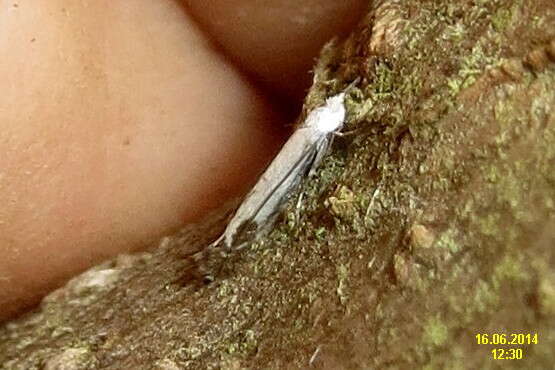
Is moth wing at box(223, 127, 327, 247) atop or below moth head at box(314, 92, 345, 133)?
below

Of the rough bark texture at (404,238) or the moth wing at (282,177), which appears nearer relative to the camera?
the rough bark texture at (404,238)

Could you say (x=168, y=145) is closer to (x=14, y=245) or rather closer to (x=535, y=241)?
(x=14, y=245)

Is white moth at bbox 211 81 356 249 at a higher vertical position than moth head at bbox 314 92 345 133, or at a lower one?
lower

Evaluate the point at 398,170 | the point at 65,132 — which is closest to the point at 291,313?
the point at 398,170

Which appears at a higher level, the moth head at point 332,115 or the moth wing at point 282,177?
the moth head at point 332,115

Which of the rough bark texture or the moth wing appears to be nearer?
the rough bark texture
